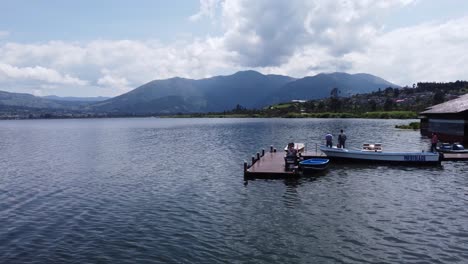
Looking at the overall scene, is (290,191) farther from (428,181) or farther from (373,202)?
(428,181)

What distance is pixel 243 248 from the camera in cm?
1958

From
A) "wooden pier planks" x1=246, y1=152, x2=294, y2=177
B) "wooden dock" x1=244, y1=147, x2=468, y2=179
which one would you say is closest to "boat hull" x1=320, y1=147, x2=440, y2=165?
"wooden dock" x1=244, y1=147, x2=468, y2=179

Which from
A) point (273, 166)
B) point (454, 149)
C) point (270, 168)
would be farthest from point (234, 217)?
point (454, 149)

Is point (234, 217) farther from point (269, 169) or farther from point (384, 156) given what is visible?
point (384, 156)

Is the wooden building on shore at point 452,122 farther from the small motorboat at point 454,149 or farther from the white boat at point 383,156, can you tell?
the white boat at point 383,156

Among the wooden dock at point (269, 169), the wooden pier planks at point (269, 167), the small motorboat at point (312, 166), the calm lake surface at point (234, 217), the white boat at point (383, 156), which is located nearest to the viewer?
the calm lake surface at point (234, 217)

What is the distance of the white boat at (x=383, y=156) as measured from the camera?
147ft

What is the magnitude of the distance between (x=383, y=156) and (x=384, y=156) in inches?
5.0

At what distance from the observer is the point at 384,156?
46.2 meters

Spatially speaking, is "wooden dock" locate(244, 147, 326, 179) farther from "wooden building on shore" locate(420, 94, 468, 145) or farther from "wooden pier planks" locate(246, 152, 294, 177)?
"wooden building on shore" locate(420, 94, 468, 145)

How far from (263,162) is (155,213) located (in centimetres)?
2115

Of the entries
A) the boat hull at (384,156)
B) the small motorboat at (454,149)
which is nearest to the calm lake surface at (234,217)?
the boat hull at (384,156)

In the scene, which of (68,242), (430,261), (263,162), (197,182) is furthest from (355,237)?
(263,162)

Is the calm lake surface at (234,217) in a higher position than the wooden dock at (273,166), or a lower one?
lower
